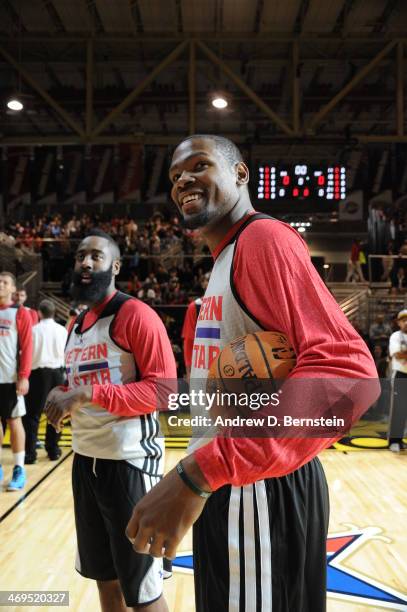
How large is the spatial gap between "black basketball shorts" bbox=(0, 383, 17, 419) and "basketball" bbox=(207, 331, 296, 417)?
4.38m

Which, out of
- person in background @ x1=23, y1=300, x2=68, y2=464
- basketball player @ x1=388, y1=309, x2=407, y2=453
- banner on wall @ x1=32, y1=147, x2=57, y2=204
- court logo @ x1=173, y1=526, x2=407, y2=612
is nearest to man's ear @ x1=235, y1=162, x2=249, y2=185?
court logo @ x1=173, y1=526, x2=407, y2=612

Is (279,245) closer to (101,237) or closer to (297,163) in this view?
(101,237)

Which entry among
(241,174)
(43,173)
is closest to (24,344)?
(241,174)

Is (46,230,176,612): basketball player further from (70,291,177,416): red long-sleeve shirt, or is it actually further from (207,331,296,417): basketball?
(207,331,296,417): basketball

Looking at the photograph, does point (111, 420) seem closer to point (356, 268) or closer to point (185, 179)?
point (185, 179)

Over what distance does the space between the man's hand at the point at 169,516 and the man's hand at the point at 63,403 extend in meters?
1.09

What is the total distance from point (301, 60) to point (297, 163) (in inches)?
157

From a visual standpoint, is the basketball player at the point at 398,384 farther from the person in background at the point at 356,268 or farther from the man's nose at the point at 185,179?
the person in background at the point at 356,268

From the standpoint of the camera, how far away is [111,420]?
2213mm

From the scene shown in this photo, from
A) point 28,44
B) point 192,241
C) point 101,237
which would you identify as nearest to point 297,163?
point 192,241

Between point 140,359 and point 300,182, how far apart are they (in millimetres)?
8141

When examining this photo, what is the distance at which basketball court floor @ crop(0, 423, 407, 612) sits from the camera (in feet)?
9.92

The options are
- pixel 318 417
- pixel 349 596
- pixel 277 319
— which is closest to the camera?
pixel 318 417

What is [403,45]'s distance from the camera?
11078 mm
